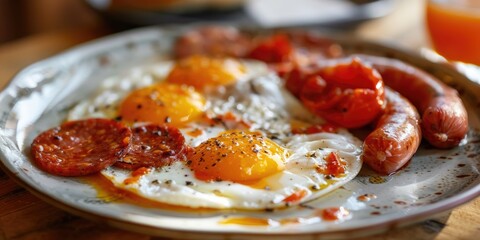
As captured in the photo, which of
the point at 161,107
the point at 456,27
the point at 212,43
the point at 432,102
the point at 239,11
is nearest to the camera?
the point at 432,102

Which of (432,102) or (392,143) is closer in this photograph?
(392,143)

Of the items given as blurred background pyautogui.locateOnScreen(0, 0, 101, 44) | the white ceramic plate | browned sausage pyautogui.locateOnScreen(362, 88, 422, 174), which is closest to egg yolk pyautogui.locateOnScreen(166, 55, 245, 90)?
the white ceramic plate

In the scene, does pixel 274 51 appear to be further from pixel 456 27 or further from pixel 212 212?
pixel 212 212

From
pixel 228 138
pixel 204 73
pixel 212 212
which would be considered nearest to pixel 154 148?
pixel 228 138

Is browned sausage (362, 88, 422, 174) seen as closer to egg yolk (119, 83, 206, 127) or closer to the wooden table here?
the wooden table

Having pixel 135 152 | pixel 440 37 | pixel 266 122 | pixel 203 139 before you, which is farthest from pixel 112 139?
pixel 440 37

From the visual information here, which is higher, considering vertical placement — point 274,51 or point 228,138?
point 274,51
